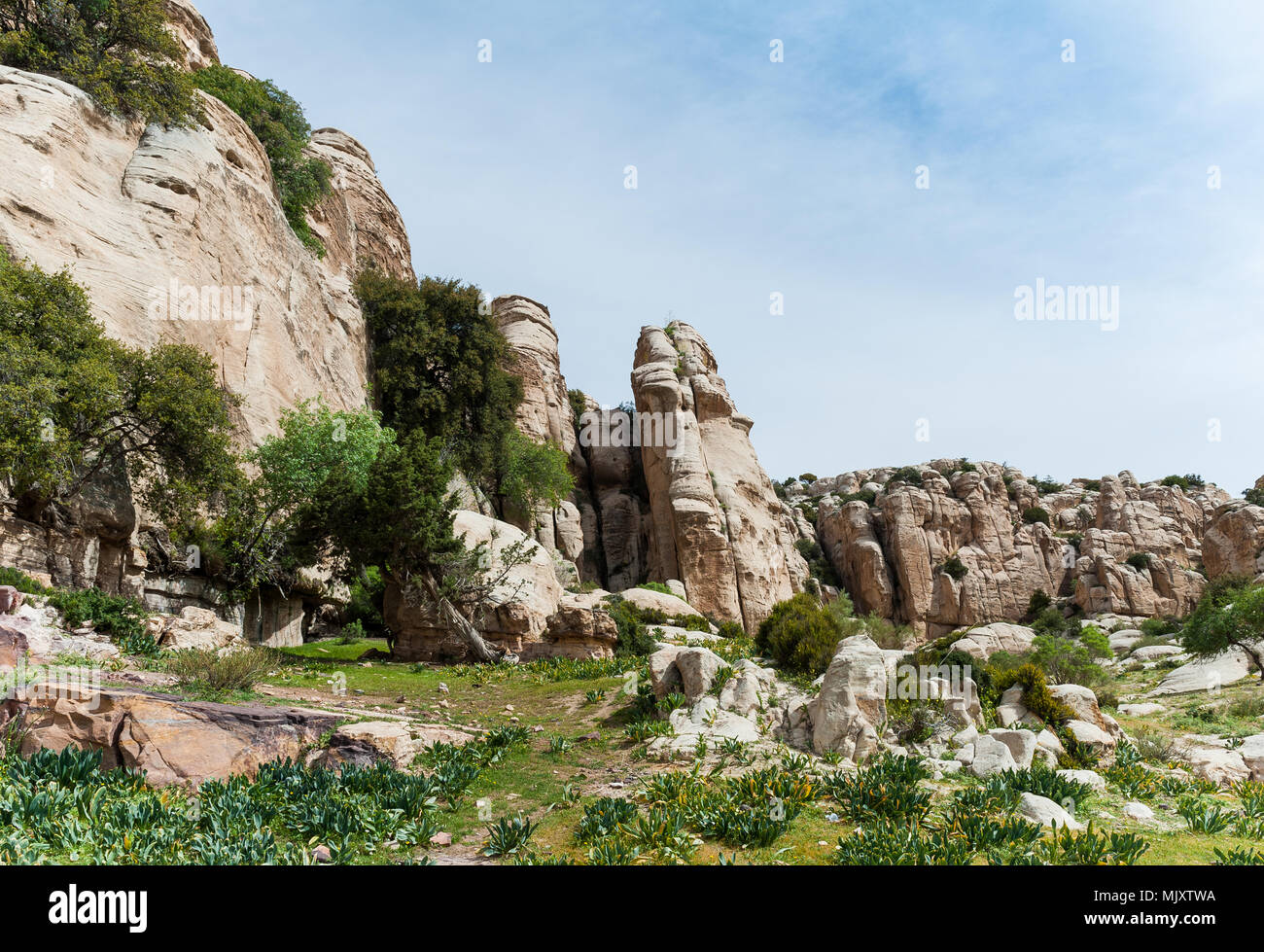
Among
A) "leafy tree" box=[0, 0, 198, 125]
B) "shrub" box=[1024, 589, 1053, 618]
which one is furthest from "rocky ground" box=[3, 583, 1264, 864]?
"shrub" box=[1024, 589, 1053, 618]

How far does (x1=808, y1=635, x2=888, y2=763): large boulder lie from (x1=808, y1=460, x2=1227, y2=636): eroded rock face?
48.9 meters

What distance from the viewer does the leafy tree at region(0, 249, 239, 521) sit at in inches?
599

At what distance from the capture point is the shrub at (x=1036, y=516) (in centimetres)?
6438

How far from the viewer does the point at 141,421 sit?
18.2 meters

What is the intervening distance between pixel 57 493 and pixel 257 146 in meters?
23.3

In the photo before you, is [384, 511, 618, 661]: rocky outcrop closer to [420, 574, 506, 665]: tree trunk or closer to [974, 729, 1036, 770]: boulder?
[420, 574, 506, 665]: tree trunk

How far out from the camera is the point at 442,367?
38.2 m

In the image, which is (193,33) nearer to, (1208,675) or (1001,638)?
(1001,638)

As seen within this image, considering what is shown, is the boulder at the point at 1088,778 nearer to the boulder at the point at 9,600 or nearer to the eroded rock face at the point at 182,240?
the boulder at the point at 9,600

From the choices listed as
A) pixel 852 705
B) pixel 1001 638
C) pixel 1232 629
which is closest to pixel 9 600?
pixel 852 705

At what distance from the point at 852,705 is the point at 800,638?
7.21m
